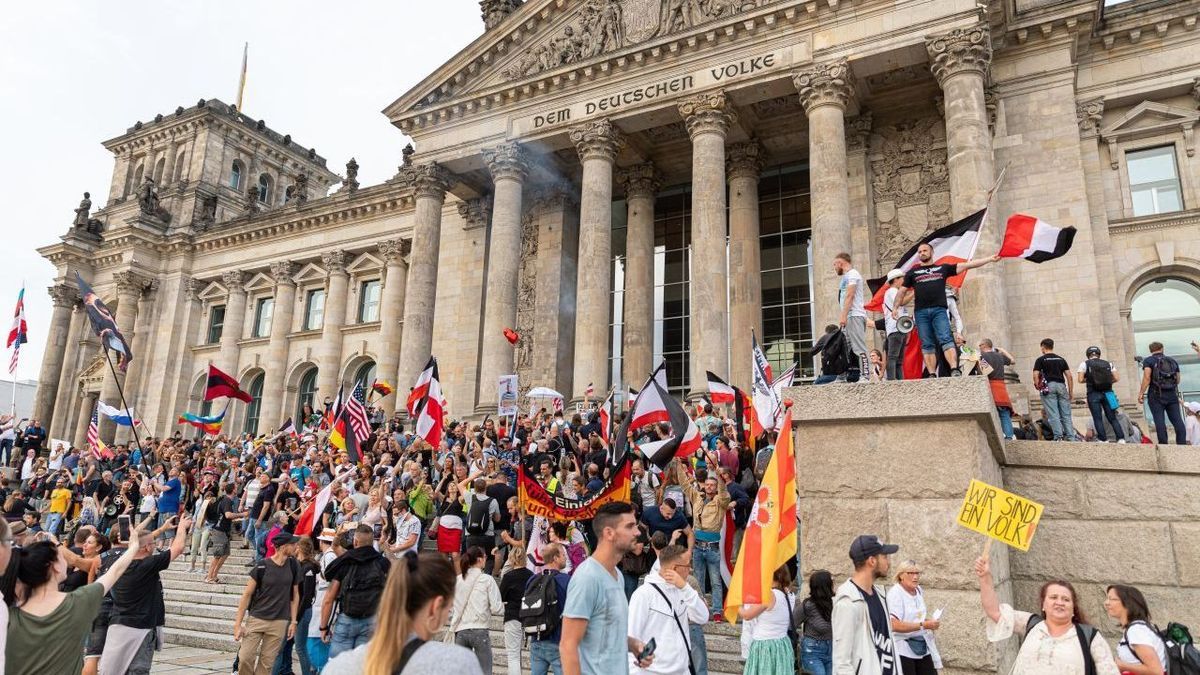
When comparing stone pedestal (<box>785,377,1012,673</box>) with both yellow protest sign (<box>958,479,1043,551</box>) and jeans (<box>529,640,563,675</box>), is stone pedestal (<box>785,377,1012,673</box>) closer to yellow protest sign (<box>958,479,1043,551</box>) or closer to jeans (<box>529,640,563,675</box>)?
yellow protest sign (<box>958,479,1043,551</box>)

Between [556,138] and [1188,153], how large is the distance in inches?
673

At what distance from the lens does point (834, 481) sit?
6691mm

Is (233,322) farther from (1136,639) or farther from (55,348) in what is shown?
(1136,639)

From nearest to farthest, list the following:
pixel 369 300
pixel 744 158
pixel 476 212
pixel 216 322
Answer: pixel 744 158 → pixel 476 212 → pixel 369 300 → pixel 216 322

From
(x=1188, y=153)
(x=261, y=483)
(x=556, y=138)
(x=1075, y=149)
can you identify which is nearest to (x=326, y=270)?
(x=556, y=138)

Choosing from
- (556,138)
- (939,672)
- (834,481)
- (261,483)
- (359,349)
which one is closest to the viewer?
(939,672)

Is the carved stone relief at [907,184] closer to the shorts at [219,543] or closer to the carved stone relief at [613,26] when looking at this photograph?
the carved stone relief at [613,26]

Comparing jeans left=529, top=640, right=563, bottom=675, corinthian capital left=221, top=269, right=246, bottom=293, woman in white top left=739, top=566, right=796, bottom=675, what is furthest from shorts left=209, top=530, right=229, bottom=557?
corinthian capital left=221, top=269, right=246, bottom=293

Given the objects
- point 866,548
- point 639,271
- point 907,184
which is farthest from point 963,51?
point 866,548

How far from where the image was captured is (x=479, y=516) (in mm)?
11477

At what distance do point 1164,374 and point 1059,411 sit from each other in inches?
63.7

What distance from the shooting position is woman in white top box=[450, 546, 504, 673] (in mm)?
7852

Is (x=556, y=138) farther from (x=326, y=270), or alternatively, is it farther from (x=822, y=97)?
(x=326, y=270)

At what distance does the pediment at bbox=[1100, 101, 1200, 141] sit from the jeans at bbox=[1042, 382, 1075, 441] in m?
11.8
